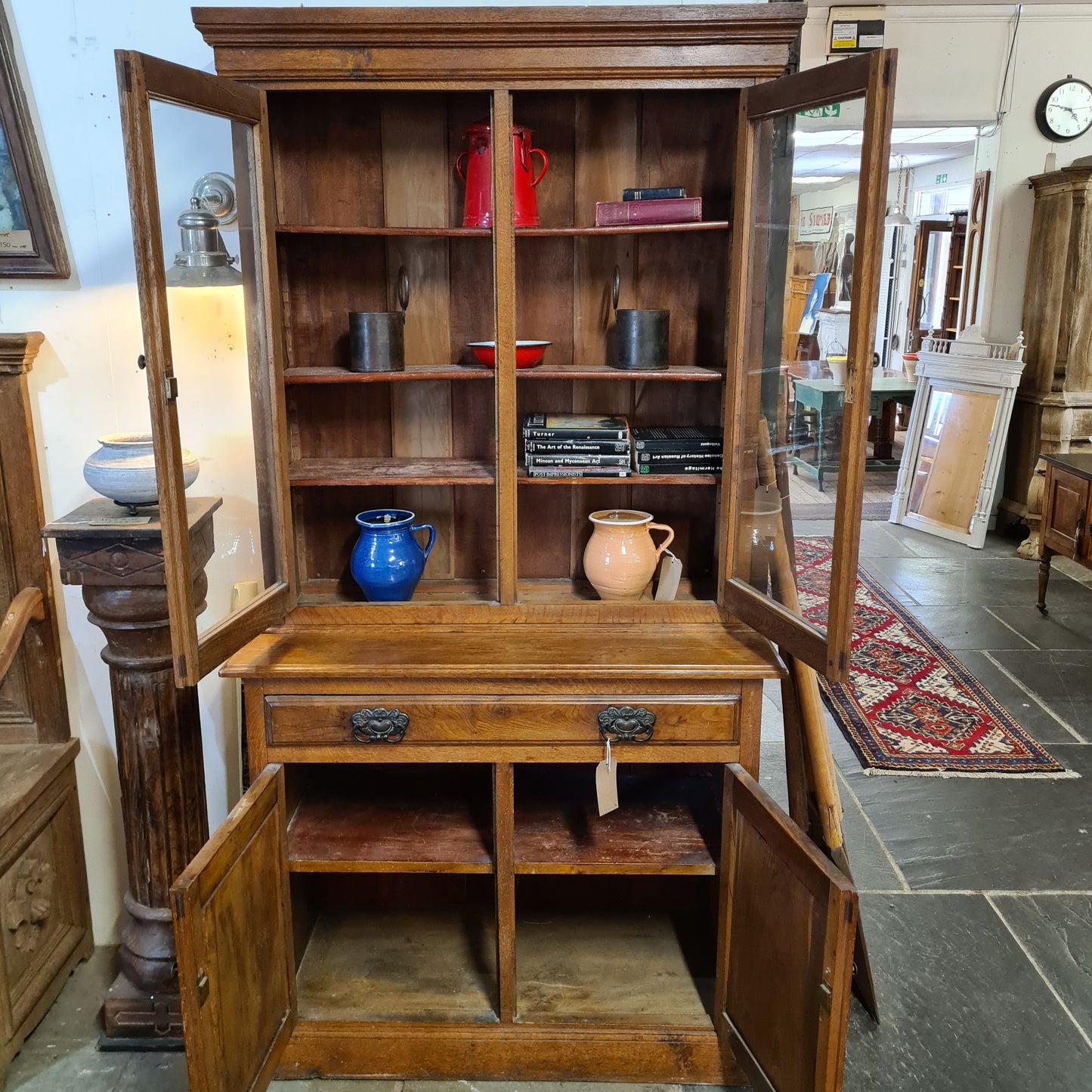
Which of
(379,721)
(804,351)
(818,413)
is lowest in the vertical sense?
(379,721)

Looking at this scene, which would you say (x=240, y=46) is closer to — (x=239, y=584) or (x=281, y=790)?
(x=239, y=584)

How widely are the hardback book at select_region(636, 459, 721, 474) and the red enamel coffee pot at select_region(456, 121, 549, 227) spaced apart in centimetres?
56

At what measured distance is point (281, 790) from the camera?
2.02 m

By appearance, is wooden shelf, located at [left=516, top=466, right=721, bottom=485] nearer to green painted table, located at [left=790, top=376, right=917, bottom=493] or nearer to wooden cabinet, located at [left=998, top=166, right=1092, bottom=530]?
green painted table, located at [left=790, top=376, right=917, bottom=493]

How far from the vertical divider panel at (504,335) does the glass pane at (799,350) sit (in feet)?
1.55

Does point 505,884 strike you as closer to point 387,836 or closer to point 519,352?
point 387,836

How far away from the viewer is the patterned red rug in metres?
3.57

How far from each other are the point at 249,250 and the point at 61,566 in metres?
0.73

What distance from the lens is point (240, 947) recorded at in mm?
1762

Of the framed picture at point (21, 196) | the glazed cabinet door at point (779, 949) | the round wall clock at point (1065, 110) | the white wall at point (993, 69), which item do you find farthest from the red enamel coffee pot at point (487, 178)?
the round wall clock at point (1065, 110)

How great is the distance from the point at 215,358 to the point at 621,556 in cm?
96

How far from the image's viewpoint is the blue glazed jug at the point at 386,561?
2219mm

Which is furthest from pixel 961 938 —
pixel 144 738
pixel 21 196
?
pixel 21 196

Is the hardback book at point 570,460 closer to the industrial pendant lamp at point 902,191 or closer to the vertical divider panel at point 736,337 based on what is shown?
the vertical divider panel at point 736,337
